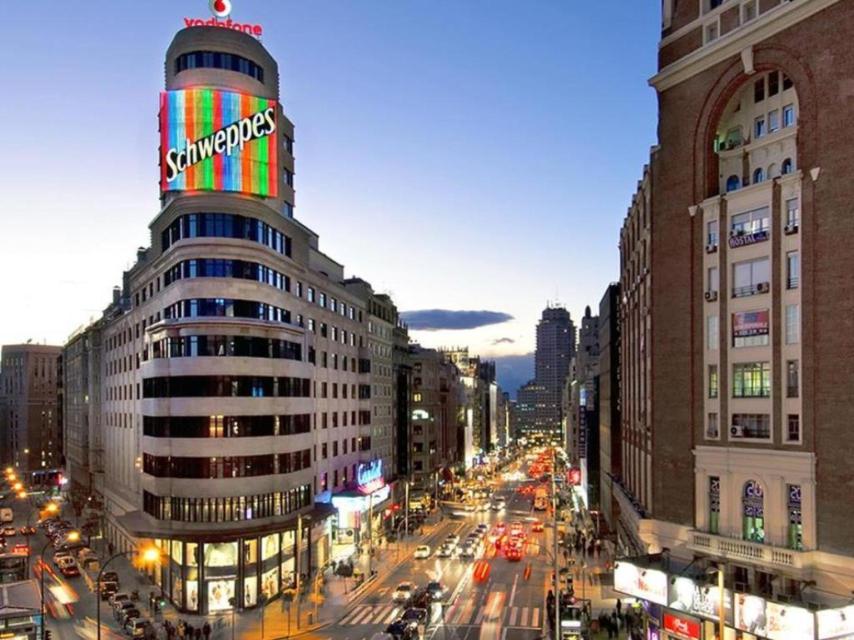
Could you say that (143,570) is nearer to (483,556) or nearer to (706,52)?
(483,556)

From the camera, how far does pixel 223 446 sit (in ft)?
221

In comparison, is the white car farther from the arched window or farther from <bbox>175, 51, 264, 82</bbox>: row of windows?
<bbox>175, 51, 264, 82</bbox>: row of windows

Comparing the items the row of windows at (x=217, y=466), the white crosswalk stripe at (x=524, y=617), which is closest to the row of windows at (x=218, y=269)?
the row of windows at (x=217, y=466)

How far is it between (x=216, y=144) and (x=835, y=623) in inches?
2332

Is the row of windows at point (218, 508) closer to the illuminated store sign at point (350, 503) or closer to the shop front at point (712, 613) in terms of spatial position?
the illuminated store sign at point (350, 503)

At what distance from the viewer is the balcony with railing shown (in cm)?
4025

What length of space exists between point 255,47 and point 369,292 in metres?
41.1

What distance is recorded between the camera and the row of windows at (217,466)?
67.1 meters

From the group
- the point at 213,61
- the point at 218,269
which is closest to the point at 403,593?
the point at 218,269

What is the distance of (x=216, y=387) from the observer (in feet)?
221

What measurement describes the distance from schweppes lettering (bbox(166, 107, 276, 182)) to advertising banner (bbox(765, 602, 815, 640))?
55673mm

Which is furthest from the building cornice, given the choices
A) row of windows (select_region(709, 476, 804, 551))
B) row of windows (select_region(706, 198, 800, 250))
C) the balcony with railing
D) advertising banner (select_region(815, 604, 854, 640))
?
advertising banner (select_region(815, 604, 854, 640))

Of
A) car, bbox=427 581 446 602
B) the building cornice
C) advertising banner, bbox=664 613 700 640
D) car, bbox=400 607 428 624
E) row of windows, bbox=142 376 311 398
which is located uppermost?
the building cornice

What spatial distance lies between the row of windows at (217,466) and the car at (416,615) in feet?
61.8
